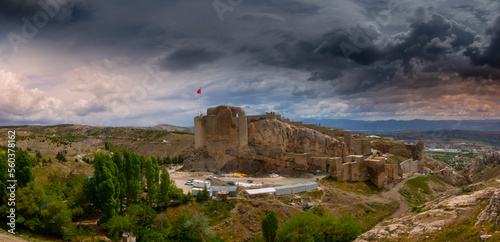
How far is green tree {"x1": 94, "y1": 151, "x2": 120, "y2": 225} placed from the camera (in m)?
30.1

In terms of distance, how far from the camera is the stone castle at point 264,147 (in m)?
49.7

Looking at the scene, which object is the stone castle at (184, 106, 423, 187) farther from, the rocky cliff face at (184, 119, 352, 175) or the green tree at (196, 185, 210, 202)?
the green tree at (196, 185, 210, 202)

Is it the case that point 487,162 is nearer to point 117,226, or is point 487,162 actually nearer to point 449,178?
point 449,178

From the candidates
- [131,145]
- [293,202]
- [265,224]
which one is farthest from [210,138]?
[131,145]

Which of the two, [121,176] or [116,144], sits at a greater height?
[116,144]

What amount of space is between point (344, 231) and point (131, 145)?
304 ft

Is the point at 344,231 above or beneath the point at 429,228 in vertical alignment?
beneath

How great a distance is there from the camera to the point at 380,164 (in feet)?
155

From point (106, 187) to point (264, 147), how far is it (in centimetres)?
2829

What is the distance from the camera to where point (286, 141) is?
173 ft

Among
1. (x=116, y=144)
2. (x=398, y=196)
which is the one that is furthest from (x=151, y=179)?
(x=116, y=144)

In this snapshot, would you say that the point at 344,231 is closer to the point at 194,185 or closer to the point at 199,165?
the point at 194,185

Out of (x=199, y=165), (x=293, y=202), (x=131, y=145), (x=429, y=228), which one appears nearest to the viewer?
(x=429, y=228)

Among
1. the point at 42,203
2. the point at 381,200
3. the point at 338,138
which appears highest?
the point at 338,138
